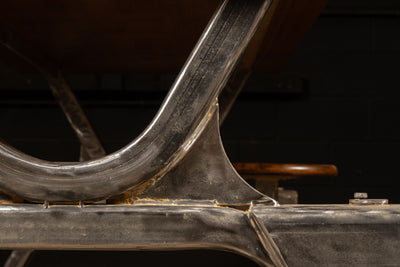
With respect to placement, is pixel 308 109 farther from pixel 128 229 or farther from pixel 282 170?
pixel 128 229

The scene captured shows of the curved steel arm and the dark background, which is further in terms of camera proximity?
the dark background

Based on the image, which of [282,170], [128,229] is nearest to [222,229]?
[128,229]

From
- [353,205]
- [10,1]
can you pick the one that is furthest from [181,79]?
[10,1]

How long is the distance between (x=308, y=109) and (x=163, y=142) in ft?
5.48

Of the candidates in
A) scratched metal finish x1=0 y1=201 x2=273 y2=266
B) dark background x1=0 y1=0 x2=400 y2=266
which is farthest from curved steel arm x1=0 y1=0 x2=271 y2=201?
dark background x1=0 y1=0 x2=400 y2=266

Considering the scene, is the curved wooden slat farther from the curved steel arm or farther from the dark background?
the dark background

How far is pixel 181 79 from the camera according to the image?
36 centimetres

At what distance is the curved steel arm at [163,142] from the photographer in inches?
13.5

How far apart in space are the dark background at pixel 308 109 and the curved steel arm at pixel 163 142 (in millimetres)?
1494

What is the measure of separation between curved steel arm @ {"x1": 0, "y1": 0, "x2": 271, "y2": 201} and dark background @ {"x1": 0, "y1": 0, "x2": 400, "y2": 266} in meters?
1.49

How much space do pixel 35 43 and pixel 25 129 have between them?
1177 millimetres

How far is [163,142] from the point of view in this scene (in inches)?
13.7

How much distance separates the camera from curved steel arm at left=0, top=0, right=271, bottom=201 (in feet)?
1.13

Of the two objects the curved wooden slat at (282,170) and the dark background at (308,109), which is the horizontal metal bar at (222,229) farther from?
the dark background at (308,109)
